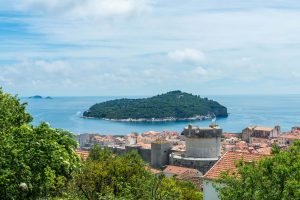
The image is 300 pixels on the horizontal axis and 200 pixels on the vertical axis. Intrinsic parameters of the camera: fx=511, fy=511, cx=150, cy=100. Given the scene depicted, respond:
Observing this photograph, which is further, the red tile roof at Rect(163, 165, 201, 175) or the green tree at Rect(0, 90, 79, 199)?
the red tile roof at Rect(163, 165, 201, 175)

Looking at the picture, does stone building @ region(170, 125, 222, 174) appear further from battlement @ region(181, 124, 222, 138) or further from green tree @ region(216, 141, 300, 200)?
green tree @ region(216, 141, 300, 200)

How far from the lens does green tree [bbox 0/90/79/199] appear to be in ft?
34.0

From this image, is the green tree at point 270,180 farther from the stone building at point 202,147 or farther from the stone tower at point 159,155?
the stone tower at point 159,155

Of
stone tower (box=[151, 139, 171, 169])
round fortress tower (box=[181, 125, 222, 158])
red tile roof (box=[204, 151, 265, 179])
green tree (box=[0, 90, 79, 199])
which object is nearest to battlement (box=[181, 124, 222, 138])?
round fortress tower (box=[181, 125, 222, 158])

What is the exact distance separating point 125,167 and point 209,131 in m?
30.2

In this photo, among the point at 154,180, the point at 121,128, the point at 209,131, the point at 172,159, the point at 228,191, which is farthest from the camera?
the point at 121,128

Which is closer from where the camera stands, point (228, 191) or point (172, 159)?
point (228, 191)

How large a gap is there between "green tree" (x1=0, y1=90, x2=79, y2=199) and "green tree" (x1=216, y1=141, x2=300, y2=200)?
167 inches

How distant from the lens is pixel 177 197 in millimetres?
15867

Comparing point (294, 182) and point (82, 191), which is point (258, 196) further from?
point (82, 191)

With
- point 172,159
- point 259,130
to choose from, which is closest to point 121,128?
point 259,130

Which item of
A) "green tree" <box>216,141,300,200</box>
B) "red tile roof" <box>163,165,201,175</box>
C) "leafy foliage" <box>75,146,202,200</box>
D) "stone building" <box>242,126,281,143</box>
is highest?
"green tree" <box>216,141,300,200</box>

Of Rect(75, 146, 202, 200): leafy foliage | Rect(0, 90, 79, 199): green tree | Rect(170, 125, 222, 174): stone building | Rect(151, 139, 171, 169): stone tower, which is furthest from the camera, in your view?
Rect(151, 139, 171, 169): stone tower

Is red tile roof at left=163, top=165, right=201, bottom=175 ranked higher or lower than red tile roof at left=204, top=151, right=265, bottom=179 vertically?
lower
